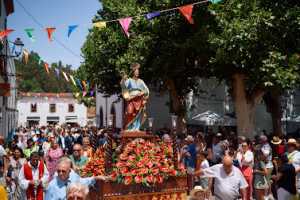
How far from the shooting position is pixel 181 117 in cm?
2722

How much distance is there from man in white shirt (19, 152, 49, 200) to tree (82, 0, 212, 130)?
11.9m

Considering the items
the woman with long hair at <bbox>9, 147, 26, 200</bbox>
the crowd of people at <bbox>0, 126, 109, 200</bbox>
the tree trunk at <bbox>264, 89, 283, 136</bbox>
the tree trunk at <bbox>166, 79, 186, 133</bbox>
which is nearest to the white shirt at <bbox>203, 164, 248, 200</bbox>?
the crowd of people at <bbox>0, 126, 109, 200</bbox>

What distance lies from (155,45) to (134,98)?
12068 millimetres

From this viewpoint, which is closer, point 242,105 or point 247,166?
point 247,166

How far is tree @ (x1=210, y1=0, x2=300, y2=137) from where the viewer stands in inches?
679

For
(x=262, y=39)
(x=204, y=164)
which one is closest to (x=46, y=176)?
(x=204, y=164)

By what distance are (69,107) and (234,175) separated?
6626 centimetres

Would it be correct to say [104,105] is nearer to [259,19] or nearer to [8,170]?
[259,19]

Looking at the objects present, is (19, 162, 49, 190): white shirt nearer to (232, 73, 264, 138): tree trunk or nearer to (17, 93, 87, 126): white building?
(232, 73, 264, 138): tree trunk

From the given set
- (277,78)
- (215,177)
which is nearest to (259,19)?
(277,78)

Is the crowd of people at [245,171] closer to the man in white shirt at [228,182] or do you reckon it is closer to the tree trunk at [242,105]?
the man in white shirt at [228,182]

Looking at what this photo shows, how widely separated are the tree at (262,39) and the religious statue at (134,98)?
7.54 metres

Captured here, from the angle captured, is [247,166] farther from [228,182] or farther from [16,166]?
[16,166]

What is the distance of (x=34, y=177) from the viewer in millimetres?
9133
